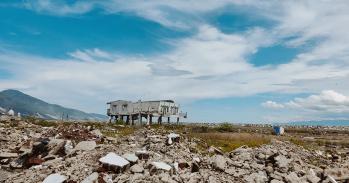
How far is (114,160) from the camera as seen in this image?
60.1ft

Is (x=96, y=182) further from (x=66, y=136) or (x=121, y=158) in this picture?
(x=66, y=136)

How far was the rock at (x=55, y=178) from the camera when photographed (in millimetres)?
17331

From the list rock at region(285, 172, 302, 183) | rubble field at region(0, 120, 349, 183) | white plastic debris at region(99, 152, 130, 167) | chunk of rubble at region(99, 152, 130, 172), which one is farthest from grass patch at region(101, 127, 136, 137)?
rock at region(285, 172, 302, 183)

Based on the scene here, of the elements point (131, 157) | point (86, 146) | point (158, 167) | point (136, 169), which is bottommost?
point (136, 169)

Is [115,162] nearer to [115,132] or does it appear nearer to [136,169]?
[136,169]

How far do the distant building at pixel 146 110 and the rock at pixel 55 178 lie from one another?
42339 mm

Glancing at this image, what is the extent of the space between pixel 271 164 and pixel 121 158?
6.54 m

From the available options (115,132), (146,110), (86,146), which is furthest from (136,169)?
(146,110)

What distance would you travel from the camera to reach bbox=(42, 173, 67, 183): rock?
1733 centimetres

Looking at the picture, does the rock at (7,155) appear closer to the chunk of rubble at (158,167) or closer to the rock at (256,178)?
the chunk of rubble at (158,167)

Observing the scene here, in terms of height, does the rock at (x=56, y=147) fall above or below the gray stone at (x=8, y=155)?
above

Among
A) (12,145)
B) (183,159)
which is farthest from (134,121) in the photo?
(183,159)

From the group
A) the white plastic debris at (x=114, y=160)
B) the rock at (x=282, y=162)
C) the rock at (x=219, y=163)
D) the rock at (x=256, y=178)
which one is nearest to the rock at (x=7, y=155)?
the white plastic debris at (x=114, y=160)

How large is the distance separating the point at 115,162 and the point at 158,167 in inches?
77.1
